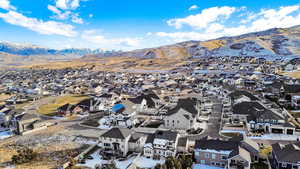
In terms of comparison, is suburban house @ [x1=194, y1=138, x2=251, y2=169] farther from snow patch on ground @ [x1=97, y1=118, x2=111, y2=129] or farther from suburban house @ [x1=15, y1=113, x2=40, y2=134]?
suburban house @ [x1=15, y1=113, x2=40, y2=134]

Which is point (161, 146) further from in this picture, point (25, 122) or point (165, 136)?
point (25, 122)

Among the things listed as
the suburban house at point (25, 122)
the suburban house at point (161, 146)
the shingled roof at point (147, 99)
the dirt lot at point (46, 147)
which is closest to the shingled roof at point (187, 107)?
the shingled roof at point (147, 99)

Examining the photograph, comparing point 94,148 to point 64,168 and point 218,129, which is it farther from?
point 218,129

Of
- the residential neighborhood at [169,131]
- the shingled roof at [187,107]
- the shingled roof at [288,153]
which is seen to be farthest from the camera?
the shingled roof at [187,107]

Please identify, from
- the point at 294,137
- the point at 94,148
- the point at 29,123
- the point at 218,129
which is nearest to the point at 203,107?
the point at 218,129

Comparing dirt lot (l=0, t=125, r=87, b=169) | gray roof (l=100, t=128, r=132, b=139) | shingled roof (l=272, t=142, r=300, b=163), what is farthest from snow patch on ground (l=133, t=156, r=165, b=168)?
shingled roof (l=272, t=142, r=300, b=163)

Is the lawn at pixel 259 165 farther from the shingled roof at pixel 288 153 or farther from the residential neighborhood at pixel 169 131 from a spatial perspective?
the shingled roof at pixel 288 153
